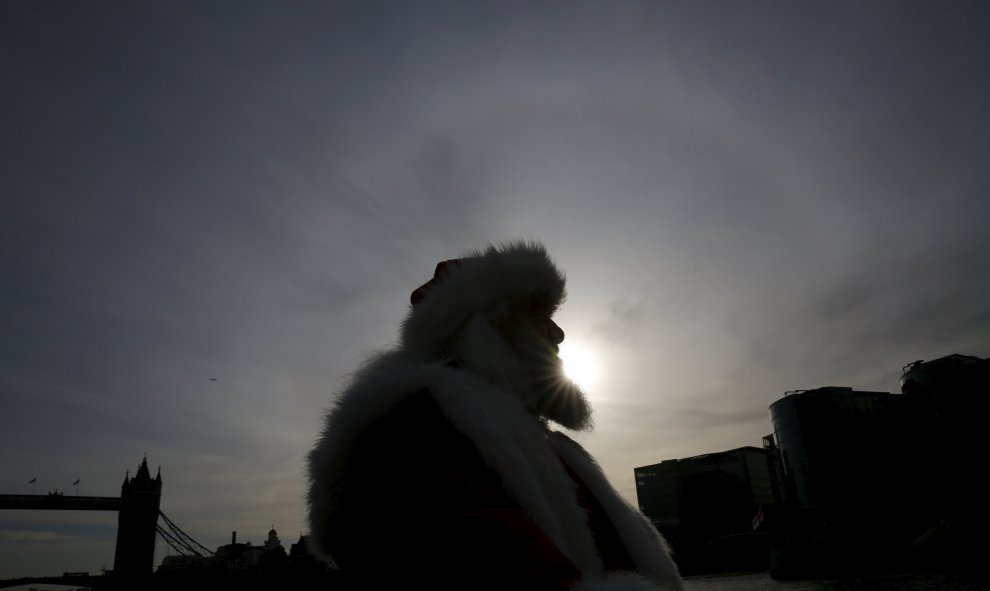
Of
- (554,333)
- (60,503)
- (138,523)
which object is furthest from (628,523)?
(60,503)

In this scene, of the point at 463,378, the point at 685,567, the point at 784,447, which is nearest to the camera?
the point at 463,378

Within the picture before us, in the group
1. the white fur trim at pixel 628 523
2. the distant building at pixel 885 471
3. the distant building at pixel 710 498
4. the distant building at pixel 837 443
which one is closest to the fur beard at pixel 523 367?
the white fur trim at pixel 628 523

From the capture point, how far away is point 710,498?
74.3 metres

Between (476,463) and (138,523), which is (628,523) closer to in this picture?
(476,463)

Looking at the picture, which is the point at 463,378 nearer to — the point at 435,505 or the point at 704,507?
the point at 435,505

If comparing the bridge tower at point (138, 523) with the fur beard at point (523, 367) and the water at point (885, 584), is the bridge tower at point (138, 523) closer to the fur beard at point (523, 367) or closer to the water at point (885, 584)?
the water at point (885, 584)

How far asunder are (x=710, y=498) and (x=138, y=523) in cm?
7620

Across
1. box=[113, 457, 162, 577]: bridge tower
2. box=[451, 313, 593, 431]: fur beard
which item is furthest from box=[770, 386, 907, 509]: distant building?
box=[113, 457, 162, 577]: bridge tower

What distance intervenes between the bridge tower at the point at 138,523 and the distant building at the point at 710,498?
5992 centimetres

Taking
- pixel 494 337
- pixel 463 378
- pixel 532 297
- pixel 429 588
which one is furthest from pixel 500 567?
pixel 532 297

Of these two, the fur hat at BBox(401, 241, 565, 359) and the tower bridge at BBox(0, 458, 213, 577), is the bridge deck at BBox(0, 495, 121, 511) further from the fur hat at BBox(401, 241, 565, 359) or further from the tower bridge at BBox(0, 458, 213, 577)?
the fur hat at BBox(401, 241, 565, 359)

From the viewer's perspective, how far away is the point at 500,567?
1041 millimetres

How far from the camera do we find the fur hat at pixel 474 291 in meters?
2.22

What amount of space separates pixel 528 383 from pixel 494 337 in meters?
0.26
